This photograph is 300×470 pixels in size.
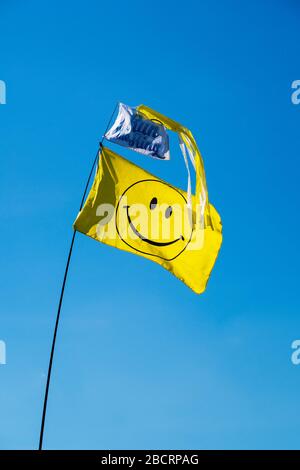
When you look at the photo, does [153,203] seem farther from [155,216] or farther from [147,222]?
[147,222]

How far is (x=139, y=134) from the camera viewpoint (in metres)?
16.2

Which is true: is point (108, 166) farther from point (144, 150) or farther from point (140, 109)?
point (140, 109)

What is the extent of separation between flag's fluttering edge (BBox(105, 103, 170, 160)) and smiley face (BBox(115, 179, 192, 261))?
975 millimetres

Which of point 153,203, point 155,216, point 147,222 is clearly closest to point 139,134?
point 153,203

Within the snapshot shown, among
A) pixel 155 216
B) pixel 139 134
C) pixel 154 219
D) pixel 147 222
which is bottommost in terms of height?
pixel 147 222

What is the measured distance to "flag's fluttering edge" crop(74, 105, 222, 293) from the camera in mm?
14664

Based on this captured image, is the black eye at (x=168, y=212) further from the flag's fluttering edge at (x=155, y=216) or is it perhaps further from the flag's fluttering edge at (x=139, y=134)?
the flag's fluttering edge at (x=139, y=134)

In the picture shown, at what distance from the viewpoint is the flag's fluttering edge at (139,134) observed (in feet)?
52.3

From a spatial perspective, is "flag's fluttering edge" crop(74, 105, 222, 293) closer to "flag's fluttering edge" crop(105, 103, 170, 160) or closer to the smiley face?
the smiley face

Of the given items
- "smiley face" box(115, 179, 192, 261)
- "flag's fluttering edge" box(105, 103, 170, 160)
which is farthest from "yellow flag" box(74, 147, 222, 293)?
"flag's fluttering edge" box(105, 103, 170, 160)

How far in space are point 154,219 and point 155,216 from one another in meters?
0.17

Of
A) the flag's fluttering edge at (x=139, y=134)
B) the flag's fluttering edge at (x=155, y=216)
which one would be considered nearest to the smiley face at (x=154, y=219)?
the flag's fluttering edge at (x=155, y=216)
